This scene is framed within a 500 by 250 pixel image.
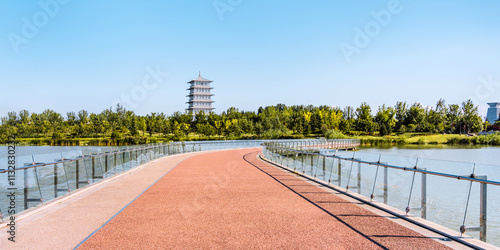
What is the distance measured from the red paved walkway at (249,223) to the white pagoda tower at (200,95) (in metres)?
112

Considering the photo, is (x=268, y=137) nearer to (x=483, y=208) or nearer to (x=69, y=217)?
(x=69, y=217)

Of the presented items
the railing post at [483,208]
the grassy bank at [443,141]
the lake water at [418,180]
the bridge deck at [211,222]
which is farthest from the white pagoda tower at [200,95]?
the railing post at [483,208]

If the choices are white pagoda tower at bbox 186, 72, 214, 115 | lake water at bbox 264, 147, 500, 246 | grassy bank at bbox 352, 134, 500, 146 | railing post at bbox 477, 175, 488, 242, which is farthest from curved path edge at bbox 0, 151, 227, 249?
white pagoda tower at bbox 186, 72, 214, 115

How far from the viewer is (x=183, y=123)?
91750 millimetres

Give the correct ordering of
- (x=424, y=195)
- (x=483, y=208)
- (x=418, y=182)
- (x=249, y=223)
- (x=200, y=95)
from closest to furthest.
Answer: (x=483, y=208) → (x=249, y=223) → (x=424, y=195) → (x=418, y=182) → (x=200, y=95)

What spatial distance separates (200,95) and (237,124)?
39609 mm

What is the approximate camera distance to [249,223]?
22.9 feet

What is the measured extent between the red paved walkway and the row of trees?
228 feet

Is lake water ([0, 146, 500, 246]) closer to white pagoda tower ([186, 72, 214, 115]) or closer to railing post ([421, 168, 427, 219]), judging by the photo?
railing post ([421, 168, 427, 219])

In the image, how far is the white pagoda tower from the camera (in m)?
122

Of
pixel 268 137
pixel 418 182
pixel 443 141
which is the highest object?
pixel 418 182

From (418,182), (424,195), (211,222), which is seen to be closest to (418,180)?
(418,182)

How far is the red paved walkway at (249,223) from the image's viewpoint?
574cm

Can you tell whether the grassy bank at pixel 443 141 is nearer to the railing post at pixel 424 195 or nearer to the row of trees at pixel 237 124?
the row of trees at pixel 237 124
